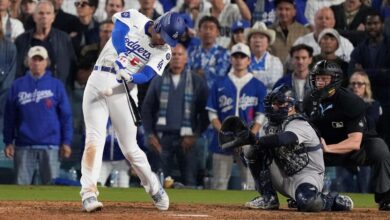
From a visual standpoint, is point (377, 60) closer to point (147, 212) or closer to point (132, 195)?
point (132, 195)

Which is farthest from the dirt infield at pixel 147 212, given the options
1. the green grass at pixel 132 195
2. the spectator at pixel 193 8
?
the spectator at pixel 193 8

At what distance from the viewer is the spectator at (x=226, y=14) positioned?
14.3 meters

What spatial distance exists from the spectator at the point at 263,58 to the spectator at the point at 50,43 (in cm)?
255

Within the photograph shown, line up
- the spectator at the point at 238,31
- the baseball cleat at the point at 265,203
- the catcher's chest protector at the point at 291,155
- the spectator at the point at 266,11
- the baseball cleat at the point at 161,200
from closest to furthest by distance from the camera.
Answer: the baseball cleat at the point at 161,200 → the catcher's chest protector at the point at 291,155 → the baseball cleat at the point at 265,203 → the spectator at the point at 238,31 → the spectator at the point at 266,11

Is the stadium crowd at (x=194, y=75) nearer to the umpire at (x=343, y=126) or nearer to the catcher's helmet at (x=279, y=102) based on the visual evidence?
the umpire at (x=343, y=126)

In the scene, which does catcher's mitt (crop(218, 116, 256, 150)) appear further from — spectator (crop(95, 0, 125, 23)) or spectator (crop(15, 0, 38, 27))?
spectator (crop(15, 0, 38, 27))

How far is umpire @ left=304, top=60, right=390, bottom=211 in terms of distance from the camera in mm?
9414

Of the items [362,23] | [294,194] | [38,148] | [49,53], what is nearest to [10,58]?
[49,53]

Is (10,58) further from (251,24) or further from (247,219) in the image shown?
(247,219)

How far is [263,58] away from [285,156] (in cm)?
497

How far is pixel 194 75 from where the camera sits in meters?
13.5

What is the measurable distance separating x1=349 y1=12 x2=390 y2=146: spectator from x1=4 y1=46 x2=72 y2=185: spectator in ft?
13.1

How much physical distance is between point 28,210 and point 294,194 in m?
2.40

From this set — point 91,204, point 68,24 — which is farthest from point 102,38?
point 91,204
